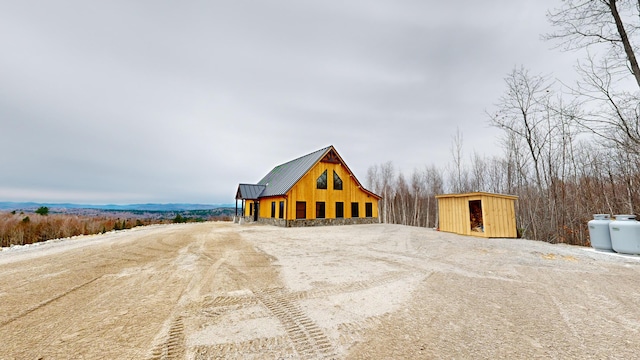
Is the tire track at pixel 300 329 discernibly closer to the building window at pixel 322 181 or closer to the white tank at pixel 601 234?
the white tank at pixel 601 234

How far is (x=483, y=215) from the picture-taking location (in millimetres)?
11453

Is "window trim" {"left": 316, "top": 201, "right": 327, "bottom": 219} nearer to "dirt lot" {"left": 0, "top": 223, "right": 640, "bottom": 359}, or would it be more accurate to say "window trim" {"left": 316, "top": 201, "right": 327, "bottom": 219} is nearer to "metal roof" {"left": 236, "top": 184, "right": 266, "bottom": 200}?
"metal roof" {"left": 236, "top": 184, "right": 266, "bottom": 200}

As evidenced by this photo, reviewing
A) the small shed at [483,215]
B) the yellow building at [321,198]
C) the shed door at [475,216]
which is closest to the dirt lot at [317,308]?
the small shed at [483,215]

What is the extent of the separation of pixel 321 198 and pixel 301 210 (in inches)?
77.3

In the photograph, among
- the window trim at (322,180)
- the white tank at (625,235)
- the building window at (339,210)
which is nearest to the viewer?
the white tank at (625,235)

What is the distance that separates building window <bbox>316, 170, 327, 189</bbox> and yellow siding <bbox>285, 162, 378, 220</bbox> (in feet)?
0.80

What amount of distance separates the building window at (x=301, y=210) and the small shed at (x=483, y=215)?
972cm

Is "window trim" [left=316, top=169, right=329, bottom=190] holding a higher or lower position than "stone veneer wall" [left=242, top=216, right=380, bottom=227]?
higher

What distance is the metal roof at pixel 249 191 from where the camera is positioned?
22.7 metres

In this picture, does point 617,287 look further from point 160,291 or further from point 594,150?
point 594,150

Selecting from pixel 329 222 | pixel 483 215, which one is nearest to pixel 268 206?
pixel 329 222

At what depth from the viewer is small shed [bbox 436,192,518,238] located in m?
11.5

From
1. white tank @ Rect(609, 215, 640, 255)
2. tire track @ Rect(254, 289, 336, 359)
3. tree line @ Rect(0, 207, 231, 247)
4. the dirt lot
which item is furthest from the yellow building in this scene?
white tank @ Rect(609, 215, 640, 255)

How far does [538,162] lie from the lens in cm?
1514
